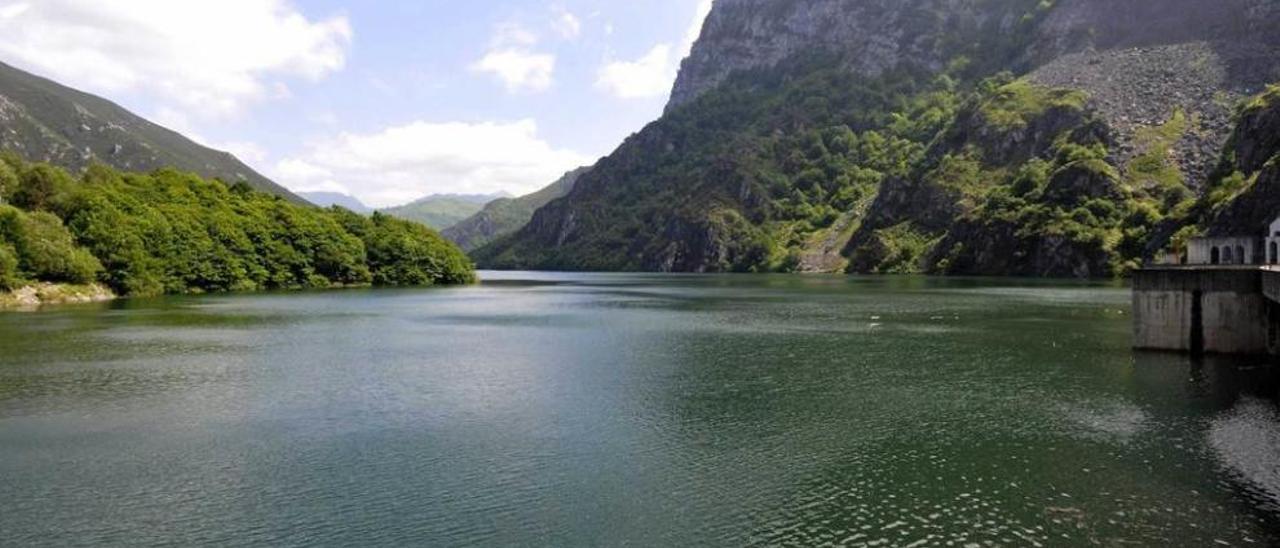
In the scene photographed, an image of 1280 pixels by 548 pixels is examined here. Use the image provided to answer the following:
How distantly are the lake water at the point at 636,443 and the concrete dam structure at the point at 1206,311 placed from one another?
3.16 m

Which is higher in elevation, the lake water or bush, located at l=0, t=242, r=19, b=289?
bush, located at l=0, t=242, r=19, b=289

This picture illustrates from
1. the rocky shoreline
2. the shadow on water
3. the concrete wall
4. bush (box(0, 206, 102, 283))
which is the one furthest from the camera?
bush (box(0, 206, 102, 283))

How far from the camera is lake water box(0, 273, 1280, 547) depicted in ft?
92.6

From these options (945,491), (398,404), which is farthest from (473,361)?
(945,491)

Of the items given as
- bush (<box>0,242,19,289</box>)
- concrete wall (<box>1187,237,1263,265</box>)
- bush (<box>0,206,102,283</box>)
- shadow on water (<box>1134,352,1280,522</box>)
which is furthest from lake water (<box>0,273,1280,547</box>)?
bush (<box>0,206,102,283</box>)

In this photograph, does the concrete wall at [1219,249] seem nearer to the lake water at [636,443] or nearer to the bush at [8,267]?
the lake water at [636,443]

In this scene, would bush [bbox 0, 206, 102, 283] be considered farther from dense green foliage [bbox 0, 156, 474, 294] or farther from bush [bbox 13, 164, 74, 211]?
bush [bbox 13, 164, 74, 211]

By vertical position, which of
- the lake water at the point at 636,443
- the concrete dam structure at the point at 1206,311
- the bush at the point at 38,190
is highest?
the bush at the point at 38,190

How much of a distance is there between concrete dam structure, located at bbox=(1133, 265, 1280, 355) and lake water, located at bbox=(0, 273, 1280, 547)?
3164mm

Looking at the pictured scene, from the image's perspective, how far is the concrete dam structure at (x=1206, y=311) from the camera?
62.9 meters

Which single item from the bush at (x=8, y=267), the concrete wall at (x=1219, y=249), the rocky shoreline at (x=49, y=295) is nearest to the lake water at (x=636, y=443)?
the concrete wall at (x=1219, y=249)

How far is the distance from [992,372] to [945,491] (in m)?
31.9

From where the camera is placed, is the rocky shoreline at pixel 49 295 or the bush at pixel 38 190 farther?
the bush at pixel 38 190

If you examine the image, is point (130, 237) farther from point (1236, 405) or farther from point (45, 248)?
point (1236, 405)
